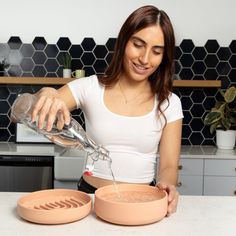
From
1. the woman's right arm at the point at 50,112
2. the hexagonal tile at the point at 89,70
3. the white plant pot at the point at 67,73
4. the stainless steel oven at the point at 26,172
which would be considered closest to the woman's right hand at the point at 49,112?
the woman's right arm at the point at 50,112

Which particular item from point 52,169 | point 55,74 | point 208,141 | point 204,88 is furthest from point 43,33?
point 208,141

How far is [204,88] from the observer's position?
308cm

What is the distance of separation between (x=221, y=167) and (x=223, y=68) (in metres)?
0.93

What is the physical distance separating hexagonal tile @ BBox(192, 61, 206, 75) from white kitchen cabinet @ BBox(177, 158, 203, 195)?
849 mm

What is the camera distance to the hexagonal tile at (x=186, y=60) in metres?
3.05

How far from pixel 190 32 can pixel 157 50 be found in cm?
183

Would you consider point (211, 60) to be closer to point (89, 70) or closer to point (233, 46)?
point (233, 46)

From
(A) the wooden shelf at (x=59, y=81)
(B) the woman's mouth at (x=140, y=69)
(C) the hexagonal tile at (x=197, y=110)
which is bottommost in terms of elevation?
(C) the hexagonal tile at (x=197, y=110)

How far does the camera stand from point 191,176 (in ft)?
8.62

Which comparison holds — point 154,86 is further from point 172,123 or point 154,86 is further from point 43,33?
point 43,33

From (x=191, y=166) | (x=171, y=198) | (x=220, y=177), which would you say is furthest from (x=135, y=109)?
(x=220, y=177)

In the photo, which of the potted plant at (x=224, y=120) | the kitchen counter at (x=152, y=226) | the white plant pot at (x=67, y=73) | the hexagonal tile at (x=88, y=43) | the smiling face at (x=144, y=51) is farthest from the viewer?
the hexagonal tile at (x=88, y=43)

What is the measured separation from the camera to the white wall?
3.00m

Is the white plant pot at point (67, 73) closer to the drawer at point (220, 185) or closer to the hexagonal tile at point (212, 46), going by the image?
the hexagonal tile at point (212, 46)
